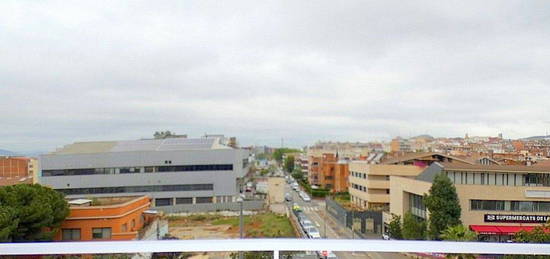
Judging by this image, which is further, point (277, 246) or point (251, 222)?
point (251, 222)

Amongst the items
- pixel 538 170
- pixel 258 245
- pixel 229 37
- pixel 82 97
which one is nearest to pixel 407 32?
pixel 229 37

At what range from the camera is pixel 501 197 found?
628 centimetres

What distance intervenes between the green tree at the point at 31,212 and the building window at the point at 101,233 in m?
0.46

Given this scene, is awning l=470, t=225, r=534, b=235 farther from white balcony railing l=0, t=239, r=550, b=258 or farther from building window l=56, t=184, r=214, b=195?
white balcony railing l=0, t=239, r=550, b=258

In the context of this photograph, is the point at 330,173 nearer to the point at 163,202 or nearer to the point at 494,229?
the point at 163,202

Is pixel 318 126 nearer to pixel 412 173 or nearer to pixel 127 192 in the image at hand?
pixel 412 173

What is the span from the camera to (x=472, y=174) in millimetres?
6480

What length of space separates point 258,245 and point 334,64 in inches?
207

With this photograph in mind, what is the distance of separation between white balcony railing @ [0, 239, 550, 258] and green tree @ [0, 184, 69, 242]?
15.1 feet

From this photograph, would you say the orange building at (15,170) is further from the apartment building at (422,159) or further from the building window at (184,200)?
the apartment building at (422,159)

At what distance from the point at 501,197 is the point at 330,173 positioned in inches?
467

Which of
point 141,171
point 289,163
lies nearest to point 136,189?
point 141,171

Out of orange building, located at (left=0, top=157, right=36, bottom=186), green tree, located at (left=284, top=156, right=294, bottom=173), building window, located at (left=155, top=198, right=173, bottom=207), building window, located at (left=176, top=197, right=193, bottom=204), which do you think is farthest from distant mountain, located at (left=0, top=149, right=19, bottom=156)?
green tree, located at (left=284, top=156, right=294, bottom=173)

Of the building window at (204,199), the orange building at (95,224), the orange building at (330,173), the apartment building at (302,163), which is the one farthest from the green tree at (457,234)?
the apartment building at (302,163)
